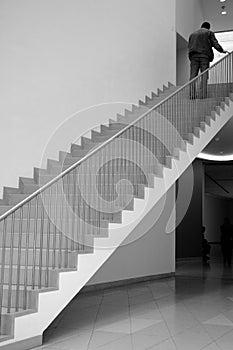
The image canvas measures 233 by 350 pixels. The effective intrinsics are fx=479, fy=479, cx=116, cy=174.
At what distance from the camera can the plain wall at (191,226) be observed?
15234mm

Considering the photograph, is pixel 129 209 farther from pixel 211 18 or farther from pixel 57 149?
pixel 211 18

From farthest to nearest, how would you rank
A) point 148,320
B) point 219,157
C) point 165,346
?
point 219,157
point 148,320
point 165,346

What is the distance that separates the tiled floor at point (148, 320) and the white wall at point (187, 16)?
6738 mm

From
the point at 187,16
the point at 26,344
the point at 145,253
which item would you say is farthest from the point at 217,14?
the point at 26,344

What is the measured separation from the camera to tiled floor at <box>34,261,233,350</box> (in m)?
4.57

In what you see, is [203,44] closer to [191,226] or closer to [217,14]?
[217,14]

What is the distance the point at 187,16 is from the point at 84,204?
346 inches

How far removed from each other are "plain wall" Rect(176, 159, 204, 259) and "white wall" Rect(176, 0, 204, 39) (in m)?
4.48

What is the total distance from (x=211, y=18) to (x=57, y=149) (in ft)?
27.4

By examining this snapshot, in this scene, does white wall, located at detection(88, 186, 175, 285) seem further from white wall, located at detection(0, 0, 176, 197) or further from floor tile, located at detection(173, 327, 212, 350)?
floor tile, located at detection(173, 327, 212, 350)

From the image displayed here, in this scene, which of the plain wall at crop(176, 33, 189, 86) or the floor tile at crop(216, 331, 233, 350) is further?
the plain wall at crop(176, 33, 189, 86)

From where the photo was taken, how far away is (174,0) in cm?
1174

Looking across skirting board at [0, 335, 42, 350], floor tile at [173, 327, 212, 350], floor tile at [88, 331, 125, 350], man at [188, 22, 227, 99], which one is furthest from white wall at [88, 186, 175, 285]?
skirting board at [0, 335, 42, 350]

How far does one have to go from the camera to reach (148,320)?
566 centimetres
